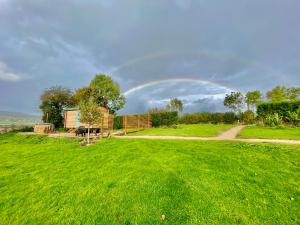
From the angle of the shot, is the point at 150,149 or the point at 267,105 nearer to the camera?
the point at 150,149

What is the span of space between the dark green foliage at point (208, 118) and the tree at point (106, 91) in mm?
17564

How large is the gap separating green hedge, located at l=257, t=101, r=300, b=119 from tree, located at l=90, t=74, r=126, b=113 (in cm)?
3443

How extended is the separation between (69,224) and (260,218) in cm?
433

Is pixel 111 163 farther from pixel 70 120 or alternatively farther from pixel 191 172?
pixel 70 120

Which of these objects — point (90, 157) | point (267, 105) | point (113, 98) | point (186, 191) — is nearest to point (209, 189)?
point (186, 191)

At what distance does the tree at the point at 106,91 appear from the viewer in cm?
5362

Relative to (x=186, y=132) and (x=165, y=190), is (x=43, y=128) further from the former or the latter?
(x=165, y=190)

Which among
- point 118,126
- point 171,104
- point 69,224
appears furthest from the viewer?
point 171,104

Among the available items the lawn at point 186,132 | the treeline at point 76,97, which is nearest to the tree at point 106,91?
the treeline at point 76,97

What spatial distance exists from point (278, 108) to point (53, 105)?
4200 cm

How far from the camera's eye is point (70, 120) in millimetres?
39031

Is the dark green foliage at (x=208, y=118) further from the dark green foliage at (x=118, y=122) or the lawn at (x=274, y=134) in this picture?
the lawn at (x=274, y=134)

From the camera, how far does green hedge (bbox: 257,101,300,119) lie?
26.3 m

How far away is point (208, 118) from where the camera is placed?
51.4 metres
